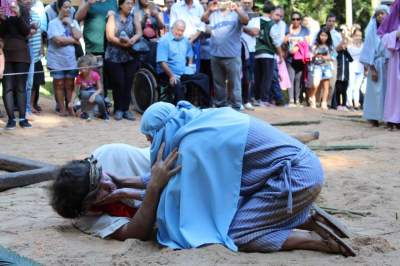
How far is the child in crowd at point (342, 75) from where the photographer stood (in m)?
13.1

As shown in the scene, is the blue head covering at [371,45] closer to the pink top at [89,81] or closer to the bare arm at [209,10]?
the bare arm at [209,10]

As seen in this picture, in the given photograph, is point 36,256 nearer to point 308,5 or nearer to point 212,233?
point 212,233

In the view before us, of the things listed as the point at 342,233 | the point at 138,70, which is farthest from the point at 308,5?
the point at 342,233

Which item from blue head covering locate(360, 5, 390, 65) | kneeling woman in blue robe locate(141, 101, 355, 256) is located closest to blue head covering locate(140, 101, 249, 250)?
kneeling woman in blue robe locate(141, 101, 355, 256)

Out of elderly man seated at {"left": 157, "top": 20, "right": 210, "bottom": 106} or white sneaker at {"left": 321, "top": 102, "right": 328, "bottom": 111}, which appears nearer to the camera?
elderly man seated at {"left": 157, "top": 20, "right": 210, "bottom": 106}

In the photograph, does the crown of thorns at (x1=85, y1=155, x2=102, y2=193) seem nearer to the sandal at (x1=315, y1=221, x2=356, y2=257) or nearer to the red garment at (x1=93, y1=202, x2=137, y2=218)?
the red garment at (x1=93, y1=202, x2=137, y2=218)

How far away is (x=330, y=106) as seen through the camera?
44.7ft

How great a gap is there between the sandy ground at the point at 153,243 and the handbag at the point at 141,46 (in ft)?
4.48

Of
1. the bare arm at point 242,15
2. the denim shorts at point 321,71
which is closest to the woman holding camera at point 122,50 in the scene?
the bare arm at point 242,15

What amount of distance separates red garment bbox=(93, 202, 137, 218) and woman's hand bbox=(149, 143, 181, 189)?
460 millimetres

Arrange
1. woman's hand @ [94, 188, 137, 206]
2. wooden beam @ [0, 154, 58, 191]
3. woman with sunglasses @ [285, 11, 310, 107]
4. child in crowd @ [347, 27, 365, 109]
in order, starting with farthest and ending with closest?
child in crowd @ [347, 27, 365, 109] < woman with sunglasses @ [285, 11, 310, 107] < wooden beam @ [0, 154, 58, 191] < woman's hand @ [94, 188, 137, 206]

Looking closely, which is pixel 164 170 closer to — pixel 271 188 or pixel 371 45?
pixel 271 188

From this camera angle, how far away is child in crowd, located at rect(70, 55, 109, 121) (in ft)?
32.0

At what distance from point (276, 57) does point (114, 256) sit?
31.2 ft
